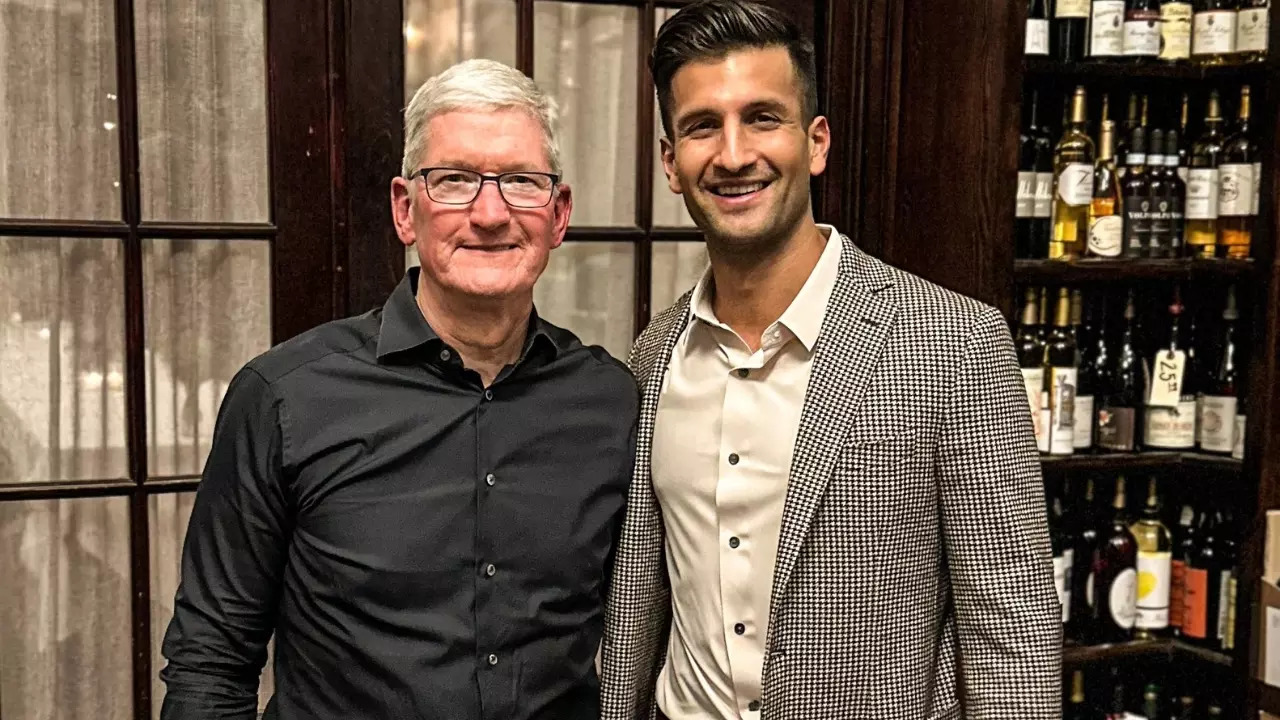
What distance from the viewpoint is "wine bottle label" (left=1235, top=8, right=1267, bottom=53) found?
2213 millimetres

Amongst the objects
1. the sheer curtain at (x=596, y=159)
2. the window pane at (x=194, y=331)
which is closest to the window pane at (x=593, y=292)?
the sheer curtain at (x=596, y=159)

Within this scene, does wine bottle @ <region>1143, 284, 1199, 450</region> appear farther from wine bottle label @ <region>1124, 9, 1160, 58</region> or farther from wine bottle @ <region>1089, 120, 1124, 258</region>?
wine bottle label @ <region>1124, 9, 1160, 58</region>

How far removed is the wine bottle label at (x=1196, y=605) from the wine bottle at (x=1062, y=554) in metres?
0.23

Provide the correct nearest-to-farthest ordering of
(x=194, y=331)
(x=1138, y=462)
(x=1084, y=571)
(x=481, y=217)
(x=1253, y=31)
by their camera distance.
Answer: (x=481, y=217), (x=194, y=331), (x=1253, y=31), (x=1138, y=462), (x=1084, y=571)

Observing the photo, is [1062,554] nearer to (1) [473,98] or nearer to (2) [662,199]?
(2) [662,199]

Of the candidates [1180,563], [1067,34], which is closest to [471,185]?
[1067,34]

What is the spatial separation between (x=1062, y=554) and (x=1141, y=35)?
105 cm

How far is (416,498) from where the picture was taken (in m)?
1.47

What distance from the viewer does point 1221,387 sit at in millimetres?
2387

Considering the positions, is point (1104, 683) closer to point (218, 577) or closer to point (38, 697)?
point (218, 577)

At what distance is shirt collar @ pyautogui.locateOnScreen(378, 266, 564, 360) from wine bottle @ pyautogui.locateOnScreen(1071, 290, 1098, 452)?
1.24m

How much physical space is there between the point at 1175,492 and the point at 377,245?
1.76 m

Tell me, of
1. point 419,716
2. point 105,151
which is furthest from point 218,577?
point 105,151

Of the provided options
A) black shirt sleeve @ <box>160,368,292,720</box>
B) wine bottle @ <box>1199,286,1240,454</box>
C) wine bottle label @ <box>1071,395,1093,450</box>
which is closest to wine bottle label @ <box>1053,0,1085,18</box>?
wine bottle @ <box>1199,286,1240,454</box>
